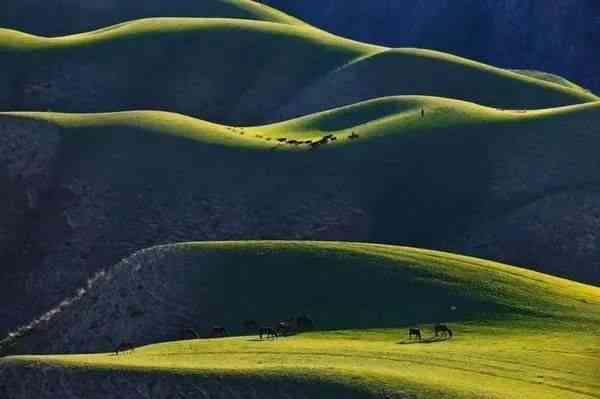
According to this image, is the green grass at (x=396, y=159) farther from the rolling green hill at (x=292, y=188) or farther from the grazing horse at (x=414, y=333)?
the grazing horse at (x=414, y=333)

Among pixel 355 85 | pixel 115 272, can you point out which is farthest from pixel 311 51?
pixel 115 272

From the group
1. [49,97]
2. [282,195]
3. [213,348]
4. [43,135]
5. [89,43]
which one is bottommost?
[213,348]

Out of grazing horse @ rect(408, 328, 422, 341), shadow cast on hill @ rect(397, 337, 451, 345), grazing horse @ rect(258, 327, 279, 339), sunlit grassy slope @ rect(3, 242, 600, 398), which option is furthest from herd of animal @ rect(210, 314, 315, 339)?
shadow cast on hill @ rect(397, 337, 451, 345)

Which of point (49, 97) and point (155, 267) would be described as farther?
point (49, 97)

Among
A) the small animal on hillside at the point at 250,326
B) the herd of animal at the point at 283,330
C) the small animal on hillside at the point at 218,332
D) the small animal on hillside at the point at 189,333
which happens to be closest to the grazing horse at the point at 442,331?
the herd of animal at the point at 283,330

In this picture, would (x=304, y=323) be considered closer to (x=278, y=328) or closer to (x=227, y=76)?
(x=278, y=328)

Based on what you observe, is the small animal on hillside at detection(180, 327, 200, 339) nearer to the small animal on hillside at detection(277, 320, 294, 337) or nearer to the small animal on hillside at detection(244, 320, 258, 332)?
the small animal on hillside at detection(244, 320, 258, 332)

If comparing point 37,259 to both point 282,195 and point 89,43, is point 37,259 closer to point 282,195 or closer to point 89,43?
point 282,195

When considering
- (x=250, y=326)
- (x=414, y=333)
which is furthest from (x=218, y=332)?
(x=414, y=333)
